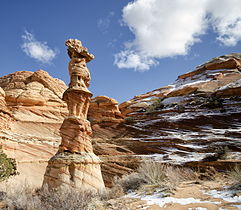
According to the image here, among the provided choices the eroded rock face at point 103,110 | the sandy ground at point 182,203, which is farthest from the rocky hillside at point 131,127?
the sandy ground at point 182,203

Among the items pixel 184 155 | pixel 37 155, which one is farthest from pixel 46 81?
pixel 184 155

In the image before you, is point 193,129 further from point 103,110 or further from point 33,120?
point 33,120

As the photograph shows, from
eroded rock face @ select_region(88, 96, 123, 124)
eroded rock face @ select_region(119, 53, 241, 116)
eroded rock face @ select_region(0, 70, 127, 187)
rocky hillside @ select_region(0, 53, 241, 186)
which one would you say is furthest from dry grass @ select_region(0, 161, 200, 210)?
eroded rock face @ select_region(119, 53, 241, 116)

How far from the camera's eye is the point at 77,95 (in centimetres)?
1011

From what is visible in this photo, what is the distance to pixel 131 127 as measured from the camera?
76.3 feet

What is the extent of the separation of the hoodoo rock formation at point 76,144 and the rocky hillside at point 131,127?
29.0ft

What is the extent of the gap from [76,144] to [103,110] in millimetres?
17687

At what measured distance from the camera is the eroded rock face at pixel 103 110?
26275 millimetres

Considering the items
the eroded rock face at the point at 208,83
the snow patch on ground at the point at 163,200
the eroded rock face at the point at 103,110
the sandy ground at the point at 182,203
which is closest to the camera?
the sandy ground at the point at 182,203

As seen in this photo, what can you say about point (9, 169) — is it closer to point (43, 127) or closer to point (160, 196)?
point (160, 196)

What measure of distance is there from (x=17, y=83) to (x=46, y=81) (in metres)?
3.84

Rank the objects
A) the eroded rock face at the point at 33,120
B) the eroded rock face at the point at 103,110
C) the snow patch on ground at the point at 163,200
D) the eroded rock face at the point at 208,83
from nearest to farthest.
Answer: the snow patch on ground at the point at 163,200
the eroded rock face at the point at 33,120
the eroded rock face at the point at 103,110
the eroded rock face at the point at 208,83

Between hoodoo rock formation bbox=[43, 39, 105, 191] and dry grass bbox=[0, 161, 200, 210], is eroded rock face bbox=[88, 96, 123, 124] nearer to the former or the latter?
hoodoo rock formation bbox=[43, 39, 105, 191]

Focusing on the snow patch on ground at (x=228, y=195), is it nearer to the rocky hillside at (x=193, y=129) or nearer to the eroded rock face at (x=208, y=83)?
the rocky hillside at (x=193, y=129)
